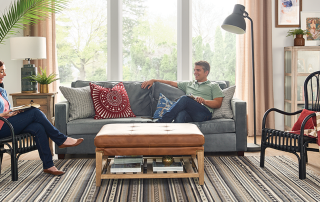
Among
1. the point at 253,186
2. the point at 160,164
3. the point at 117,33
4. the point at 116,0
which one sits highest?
the point at 116,0

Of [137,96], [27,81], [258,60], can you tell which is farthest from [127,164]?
[258,60]

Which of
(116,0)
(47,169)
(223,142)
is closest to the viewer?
(47,169)

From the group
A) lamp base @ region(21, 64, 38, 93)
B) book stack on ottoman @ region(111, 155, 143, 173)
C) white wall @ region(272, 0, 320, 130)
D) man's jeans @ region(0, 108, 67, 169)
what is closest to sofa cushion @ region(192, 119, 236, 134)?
book stack on ottoman @ region(111, 155, 143, 173)

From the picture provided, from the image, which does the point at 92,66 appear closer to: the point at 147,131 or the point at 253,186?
the point at 147,131

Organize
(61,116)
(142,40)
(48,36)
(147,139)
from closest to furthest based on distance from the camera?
1. (147,139)
2. (61,116)
3. (48,36)
4. (142,40)

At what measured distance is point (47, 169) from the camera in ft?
8.20

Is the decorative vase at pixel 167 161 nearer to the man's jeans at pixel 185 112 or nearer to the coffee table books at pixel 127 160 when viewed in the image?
the coffee table books at pixel 127 160

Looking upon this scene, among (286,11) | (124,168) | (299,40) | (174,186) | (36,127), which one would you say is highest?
(286,11)

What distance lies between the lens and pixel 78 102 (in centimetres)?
317

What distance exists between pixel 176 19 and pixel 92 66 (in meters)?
1.48

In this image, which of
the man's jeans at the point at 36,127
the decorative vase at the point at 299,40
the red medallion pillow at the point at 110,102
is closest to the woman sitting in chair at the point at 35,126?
the man's jeans at the point at 36,127

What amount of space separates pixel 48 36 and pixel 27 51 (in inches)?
26.7

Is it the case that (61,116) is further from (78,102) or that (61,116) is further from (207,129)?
(207,129)

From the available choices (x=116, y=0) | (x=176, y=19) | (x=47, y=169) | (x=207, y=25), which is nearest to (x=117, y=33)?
(x=116, y=0)
